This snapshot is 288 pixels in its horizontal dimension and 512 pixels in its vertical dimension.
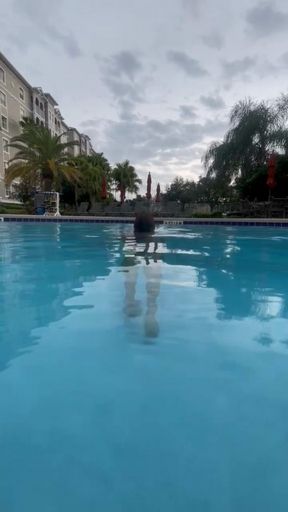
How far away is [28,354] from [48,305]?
58.3 inches

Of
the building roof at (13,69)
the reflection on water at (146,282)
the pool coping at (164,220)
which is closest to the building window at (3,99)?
the building roof at (13,69)

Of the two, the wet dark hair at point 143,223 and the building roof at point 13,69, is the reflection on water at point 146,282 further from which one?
the building roof at point 13,69

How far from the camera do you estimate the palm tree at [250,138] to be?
26672 millimetres

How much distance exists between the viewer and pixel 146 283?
571 cm

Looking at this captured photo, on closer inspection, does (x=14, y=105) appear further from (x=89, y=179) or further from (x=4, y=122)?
(x=89, y=179)

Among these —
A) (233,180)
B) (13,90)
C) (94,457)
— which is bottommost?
(94,457)

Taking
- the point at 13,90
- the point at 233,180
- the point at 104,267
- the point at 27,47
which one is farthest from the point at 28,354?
the point at 13,90

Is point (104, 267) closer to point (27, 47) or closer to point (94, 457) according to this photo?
point (94, 457)

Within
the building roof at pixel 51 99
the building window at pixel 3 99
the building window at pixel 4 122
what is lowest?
the building window at pixel 4 122

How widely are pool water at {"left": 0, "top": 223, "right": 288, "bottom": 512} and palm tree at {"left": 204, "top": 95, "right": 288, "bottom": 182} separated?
80.5ft

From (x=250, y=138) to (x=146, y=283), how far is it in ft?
82.1

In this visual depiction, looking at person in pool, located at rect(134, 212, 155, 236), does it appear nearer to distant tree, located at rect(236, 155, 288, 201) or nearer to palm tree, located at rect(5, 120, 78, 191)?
distant tree, located at rect(236, 155, 288, 201)

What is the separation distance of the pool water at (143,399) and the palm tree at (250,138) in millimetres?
24541

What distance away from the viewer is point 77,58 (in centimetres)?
1897
